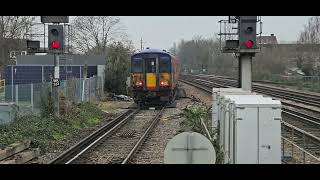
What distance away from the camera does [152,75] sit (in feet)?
91.0

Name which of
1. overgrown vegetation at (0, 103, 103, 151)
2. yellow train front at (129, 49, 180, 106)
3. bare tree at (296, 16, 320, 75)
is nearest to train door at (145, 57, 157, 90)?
yellow train front at (129, 49, 180, 106)

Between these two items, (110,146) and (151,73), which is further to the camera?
(151,73)

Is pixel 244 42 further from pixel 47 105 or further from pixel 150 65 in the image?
pixel 150 65

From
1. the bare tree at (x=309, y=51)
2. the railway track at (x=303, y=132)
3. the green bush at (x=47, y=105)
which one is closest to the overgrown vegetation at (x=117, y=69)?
the railway track at (x=303, y=132)

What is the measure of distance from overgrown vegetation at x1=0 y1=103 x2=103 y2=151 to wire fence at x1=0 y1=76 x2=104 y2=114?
0.98 meters

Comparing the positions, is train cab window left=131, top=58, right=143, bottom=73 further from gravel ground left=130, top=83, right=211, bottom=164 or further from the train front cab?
gravel ground left=130, top=83, right=211, bottom=164

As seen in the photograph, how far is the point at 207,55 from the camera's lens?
106 meters

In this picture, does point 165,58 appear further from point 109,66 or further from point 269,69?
point 269,69

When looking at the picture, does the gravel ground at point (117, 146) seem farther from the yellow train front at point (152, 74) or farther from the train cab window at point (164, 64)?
the train cab window at point (164, 64)

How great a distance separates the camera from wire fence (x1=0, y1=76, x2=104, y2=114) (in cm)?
2012

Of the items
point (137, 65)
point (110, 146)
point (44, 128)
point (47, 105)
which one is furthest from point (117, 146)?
point (137, 65)

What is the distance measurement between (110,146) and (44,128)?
243cm
